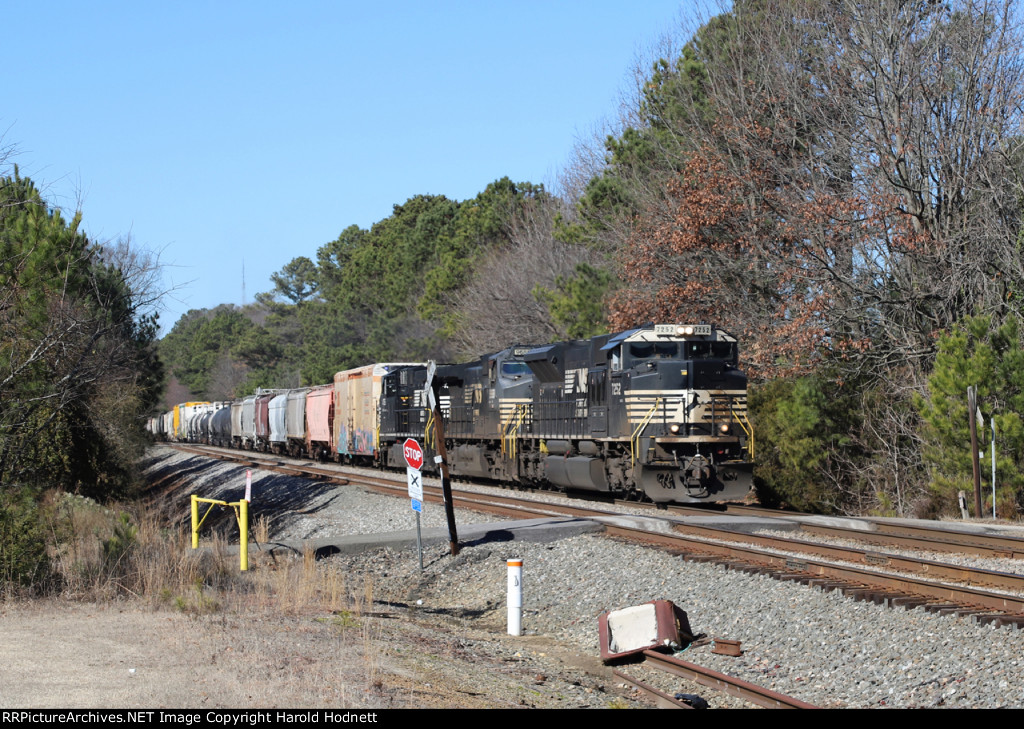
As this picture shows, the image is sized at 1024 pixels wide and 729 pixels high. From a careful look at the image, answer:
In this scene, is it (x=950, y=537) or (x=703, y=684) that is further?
(x=950, y=537)

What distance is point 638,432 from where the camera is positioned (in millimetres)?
18938

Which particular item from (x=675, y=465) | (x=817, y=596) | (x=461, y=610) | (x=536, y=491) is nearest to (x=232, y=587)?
(x=461, y=610)

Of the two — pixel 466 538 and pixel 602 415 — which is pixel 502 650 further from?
pixel 602 415

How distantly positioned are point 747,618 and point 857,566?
8.64 feet

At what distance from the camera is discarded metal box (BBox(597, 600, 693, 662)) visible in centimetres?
961

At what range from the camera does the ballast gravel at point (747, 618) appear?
7750mm

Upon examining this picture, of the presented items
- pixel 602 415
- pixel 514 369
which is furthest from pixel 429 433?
pixel 602 415

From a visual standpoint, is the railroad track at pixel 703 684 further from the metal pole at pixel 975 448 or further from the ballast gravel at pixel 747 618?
the metal pole at pixel 975 448

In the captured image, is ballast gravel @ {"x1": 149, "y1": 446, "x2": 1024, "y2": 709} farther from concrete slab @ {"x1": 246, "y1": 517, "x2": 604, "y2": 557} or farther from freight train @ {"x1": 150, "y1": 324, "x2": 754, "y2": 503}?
freight train @ {"x1": 150, "y1": 324, "x2": 754, "y2": 503}

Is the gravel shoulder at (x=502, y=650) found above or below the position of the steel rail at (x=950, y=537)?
below

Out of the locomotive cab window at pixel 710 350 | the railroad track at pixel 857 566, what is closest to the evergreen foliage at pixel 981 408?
the locomotive cab window at pixel 710 350

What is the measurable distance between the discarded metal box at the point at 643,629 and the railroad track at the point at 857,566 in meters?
1.82

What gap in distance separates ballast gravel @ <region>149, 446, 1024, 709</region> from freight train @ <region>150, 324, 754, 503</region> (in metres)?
2.91

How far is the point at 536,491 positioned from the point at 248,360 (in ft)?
255
